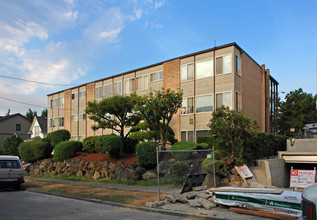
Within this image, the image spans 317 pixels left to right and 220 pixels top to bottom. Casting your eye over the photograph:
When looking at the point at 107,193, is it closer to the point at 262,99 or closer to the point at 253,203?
the point at 253,203

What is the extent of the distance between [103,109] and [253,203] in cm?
1334

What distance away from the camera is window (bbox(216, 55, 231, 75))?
21156 millimetres

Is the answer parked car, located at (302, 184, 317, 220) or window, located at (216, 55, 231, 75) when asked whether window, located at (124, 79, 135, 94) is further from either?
parked car, located at (302, 184, 317, 220)

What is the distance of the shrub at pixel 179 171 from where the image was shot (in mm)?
11502

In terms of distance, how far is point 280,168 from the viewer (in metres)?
13.7

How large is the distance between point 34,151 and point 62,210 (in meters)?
15.8

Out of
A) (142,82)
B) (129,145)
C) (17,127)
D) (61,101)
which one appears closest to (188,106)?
(129,145)

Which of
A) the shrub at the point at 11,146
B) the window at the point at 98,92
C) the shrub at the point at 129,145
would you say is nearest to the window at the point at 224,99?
the shrub at the point at 129,145

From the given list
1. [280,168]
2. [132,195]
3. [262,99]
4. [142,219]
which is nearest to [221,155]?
[280,168]

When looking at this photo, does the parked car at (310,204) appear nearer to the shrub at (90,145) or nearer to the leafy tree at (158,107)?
the leafy tree at (158,107)

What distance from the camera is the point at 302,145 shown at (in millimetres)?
13727

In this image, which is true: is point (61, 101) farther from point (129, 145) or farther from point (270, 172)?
point (270, 172)

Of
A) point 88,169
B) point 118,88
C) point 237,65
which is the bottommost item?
point 88,169

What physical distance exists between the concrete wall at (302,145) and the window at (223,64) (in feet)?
28.1
